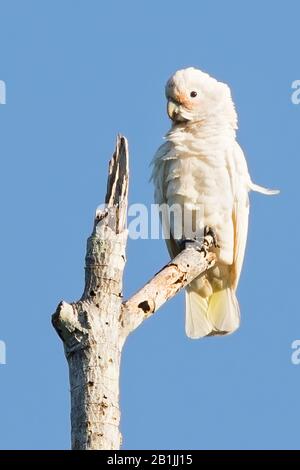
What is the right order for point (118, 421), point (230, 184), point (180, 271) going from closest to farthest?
point (118, 421) < point (180, 271) < point (230, 184)

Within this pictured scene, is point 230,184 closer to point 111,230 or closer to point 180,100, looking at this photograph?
point 180,100

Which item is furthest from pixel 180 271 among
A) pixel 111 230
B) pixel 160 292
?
pixel 111 230

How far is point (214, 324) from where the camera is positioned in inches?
333

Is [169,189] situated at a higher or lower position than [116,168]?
higher

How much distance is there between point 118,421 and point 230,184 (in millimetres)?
3679

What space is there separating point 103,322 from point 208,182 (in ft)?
10.6

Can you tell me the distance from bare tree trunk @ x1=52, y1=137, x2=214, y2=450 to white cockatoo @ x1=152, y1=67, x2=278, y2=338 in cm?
245

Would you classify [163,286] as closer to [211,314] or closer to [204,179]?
[204,179]

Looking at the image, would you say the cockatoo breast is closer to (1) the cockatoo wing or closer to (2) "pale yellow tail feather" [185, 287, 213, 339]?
(1) the cockatoo wing

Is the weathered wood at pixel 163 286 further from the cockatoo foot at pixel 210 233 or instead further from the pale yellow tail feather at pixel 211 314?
the pale yellow tail feather at pixel 211 314

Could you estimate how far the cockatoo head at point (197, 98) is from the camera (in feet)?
27.7

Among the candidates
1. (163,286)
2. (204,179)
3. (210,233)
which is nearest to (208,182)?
(204,179)

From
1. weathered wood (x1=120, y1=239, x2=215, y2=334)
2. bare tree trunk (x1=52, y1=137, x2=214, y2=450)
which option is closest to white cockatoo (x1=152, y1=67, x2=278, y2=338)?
weathered wood (x1=120, y1=239, x2=215, y2=334)

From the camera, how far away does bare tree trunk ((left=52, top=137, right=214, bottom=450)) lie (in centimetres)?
486
